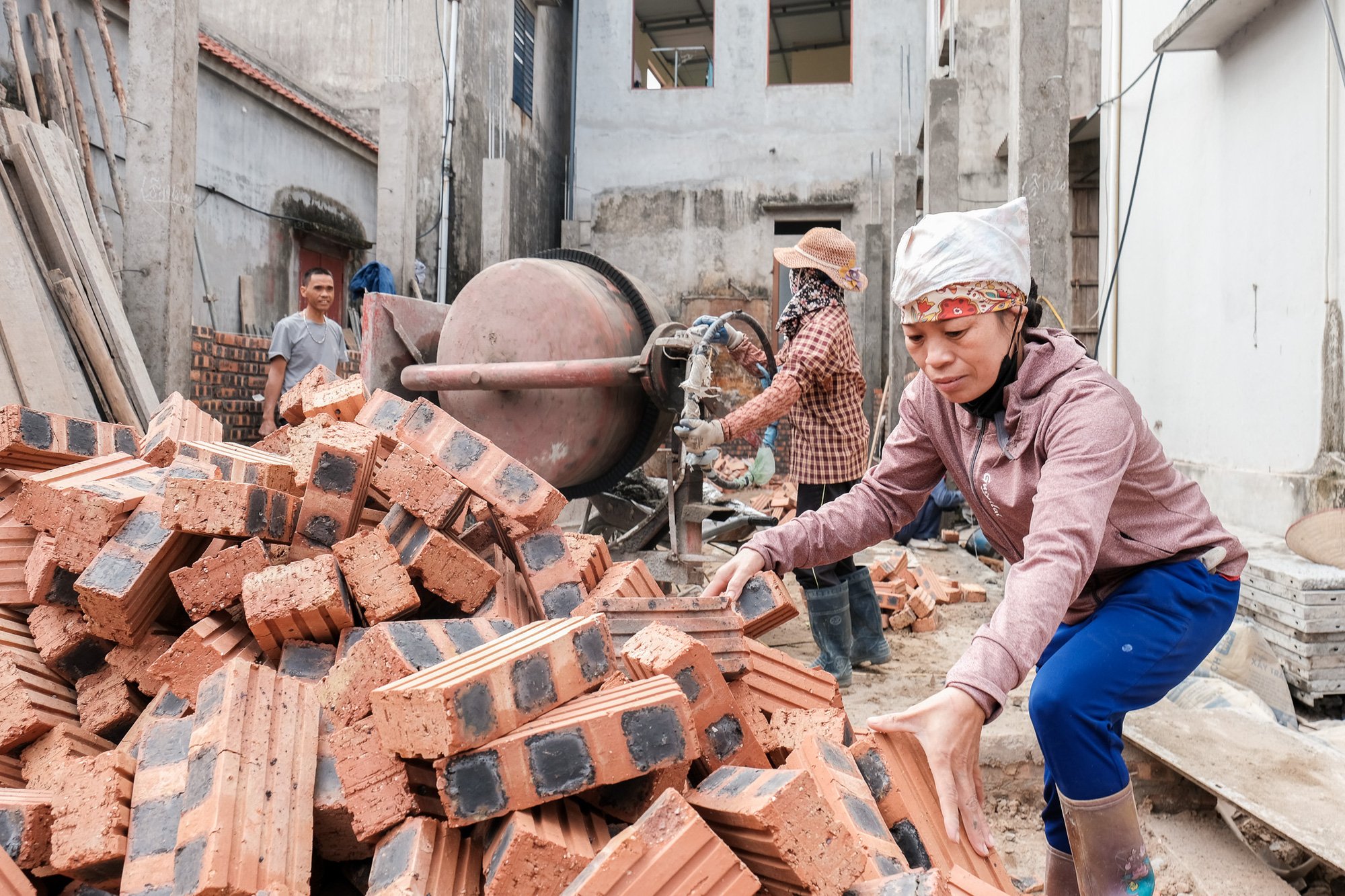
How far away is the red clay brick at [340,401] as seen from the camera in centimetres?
340

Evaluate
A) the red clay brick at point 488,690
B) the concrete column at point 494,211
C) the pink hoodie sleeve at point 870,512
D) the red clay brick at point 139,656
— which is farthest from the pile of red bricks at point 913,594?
the concrete column at point 494,211

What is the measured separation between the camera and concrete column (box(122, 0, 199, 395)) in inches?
209

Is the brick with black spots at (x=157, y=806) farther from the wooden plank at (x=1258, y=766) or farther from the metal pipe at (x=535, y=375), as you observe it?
the wooden plank at (x=1258, y=766)

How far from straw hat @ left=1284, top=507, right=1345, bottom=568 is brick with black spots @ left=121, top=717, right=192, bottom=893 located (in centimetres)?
412

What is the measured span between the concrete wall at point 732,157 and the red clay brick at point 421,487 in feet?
44.3

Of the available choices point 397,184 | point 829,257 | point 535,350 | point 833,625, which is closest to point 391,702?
point 833,625

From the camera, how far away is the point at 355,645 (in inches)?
82.4

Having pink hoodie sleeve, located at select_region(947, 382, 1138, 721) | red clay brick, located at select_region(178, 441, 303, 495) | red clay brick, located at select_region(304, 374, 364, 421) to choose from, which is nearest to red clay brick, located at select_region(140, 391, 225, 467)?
red clay brick, located at select_region(178, 441, 303, 495)

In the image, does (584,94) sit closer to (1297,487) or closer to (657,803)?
(1297,487)

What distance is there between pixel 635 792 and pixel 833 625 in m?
2.53

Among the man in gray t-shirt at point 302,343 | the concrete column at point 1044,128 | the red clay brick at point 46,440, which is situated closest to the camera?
the red clay brick at point 46,440

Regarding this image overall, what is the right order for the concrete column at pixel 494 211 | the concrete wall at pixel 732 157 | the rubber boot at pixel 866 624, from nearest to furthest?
1. the rubber boot at pixel 866 624
2. the concrete column at pixel 494 211
3. the concrete wall at pixel 732 157

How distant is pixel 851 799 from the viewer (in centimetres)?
184

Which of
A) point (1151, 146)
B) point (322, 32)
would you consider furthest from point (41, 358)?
point (322, 32)
